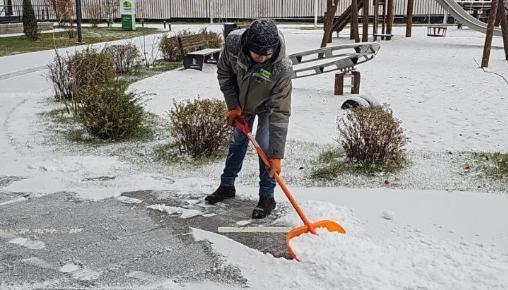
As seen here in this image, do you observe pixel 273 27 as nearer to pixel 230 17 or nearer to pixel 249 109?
pixel 249 109

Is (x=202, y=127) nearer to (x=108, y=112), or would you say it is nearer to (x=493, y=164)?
(x=108, y=112)

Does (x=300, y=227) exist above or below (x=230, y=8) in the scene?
below

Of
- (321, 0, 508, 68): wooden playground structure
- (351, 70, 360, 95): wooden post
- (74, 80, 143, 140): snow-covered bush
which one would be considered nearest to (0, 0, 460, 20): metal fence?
(321, 0, 508, 68): wooden playground structure

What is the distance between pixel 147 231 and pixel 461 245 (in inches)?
81.1

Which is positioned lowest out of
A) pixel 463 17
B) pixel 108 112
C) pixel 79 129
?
pixel 79 129

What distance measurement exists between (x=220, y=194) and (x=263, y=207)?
45 centimetres

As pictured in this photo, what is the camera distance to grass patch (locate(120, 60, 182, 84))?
10.4 meters

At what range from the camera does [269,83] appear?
3.44 meters

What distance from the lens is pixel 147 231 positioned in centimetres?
356

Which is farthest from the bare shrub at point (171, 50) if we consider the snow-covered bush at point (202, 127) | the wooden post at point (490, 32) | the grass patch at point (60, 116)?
the snow-covered bush at point (202, 127)

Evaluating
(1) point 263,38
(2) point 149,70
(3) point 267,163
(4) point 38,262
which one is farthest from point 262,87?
(2) point 149,70

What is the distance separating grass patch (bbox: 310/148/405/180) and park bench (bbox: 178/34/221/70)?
697 cm

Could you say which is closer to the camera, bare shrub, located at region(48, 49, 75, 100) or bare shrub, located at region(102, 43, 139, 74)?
bare shrub, located at region(48, 49, 75, 100)

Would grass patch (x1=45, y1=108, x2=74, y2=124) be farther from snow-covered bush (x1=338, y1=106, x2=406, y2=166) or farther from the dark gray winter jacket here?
the dark gray winter jacket
